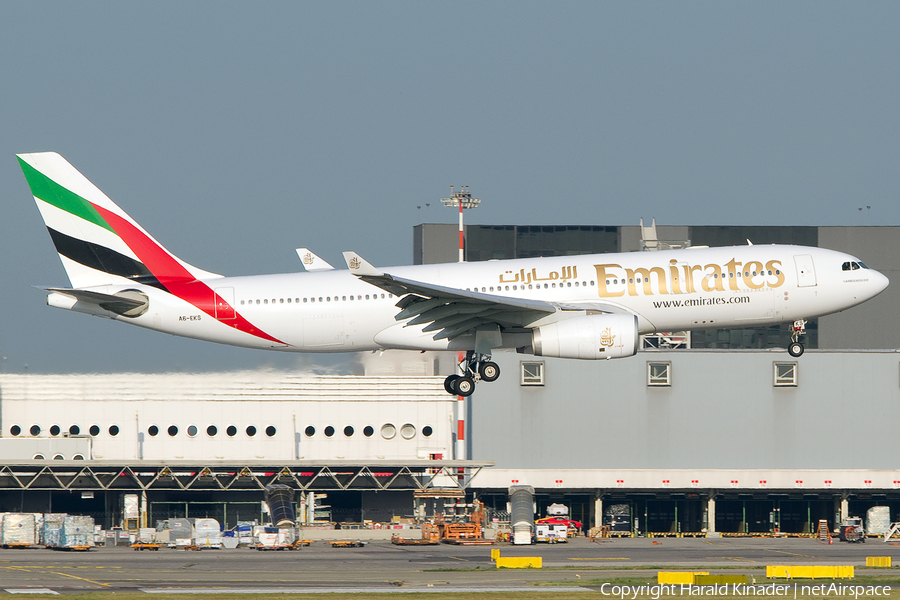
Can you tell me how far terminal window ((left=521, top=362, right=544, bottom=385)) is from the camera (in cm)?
7044

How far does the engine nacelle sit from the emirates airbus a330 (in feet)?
0.11

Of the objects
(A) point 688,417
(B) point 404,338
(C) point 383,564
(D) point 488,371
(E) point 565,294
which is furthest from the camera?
(A) point 688,417

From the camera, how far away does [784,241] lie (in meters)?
129

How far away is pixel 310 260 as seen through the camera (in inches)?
1836

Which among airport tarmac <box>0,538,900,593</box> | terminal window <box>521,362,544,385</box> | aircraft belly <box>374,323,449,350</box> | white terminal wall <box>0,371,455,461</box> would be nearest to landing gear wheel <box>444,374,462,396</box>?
aircraft belly <box>374,323,449,350</box>

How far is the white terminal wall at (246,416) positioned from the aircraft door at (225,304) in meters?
25.2

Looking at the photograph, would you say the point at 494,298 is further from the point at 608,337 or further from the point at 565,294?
the point at 608,337

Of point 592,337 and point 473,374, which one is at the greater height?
point 592,337

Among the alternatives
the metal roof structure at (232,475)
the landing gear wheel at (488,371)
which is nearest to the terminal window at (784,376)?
the metal roof structure at (232,475)

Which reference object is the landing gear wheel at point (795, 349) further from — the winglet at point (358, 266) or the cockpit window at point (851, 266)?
the winglet at point (358, 266)

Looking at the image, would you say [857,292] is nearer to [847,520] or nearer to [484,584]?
[484,584]

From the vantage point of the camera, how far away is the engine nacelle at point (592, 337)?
4000 centimetres

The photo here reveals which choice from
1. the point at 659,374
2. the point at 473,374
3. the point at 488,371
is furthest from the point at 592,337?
the point at 659,374

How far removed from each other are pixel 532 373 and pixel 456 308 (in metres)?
30.1
